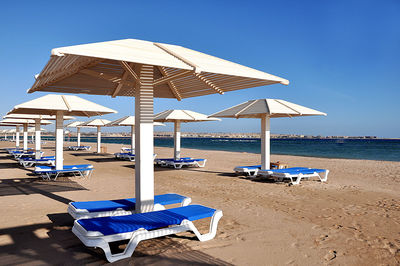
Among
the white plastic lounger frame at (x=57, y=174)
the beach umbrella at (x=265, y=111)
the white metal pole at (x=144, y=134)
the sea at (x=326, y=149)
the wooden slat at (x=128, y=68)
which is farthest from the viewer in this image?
the sea at (x=326, y=149)

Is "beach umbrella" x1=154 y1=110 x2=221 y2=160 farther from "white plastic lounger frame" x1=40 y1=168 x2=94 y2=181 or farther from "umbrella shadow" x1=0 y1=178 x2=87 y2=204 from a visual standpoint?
"umbrella shadow" x1=0 y1=178 x2=87 y2=204

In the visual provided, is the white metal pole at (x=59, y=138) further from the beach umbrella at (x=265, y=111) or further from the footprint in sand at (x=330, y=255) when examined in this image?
the footprint in sand at (x=330, y=255)

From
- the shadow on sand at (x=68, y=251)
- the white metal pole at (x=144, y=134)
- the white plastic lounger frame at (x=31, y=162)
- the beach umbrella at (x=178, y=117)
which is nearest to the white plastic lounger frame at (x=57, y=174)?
the white plastic lounger frame at (x=31, y=162)

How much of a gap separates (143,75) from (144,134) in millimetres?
833

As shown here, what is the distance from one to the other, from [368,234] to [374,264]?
113 cm

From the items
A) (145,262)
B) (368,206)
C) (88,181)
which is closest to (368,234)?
(368,206)

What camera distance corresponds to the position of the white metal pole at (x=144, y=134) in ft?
12.9

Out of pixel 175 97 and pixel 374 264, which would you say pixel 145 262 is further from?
pixel 175 97

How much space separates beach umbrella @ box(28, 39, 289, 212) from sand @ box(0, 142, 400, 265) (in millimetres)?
1105

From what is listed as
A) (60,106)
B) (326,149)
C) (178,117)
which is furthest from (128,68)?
(326,149)

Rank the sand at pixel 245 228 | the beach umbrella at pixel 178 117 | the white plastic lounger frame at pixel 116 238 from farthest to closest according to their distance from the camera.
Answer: the beach umbrella at pixel 178 117 < the sand at pixel 245 228 < the white plastic lounger frame at pixel 116 238

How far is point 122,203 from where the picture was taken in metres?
4.64

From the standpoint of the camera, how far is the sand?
3266 mm

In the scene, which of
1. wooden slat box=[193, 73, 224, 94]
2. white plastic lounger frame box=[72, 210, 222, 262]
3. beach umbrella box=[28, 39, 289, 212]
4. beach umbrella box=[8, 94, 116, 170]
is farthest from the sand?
wooden slat box=[193, 73, 224, 94]
